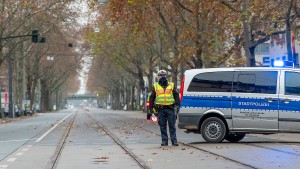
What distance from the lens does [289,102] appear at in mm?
16641

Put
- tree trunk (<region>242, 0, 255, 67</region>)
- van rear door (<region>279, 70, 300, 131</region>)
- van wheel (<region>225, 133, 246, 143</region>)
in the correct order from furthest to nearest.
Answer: tree trunk (<region>242, 0, 255, 67</region>) → van wheel (<region>225, 133, 246, 143</region>) → van rear door (<region>279, 70, 300, 131</region>)

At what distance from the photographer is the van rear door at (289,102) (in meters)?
16.5

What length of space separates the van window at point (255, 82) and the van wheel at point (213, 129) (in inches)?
39.9

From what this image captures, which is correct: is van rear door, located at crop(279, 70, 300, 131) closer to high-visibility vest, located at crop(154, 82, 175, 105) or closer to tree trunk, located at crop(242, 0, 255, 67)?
high-visibility vest, located at crop(154, 82, 175, 105)

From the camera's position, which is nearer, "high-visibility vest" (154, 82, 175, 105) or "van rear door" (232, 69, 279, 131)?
"high-visibility vest" (154, 82, 175, 105)

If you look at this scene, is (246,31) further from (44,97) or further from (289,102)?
(44,97)

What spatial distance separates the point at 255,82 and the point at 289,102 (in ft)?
3.49

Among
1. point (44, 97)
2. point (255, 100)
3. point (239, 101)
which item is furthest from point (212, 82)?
point (44, 97)

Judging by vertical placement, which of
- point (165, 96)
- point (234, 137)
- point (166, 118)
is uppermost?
point (165, 96)

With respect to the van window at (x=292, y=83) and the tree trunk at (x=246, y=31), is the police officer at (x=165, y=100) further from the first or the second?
the tree trunk at (x=246, y=31)

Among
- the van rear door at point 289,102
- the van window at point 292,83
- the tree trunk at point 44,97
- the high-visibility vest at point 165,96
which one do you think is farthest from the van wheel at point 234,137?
the tree trunk at point 44,97

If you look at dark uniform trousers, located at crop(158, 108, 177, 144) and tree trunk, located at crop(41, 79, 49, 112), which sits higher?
tree trunk, located at crop(41, 79, 49, 112)

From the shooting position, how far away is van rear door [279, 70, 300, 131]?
54.2ft

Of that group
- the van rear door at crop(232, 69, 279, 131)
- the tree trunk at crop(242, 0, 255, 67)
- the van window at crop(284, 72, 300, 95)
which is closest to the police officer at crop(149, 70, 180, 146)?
the van rear door at crop(232, 69, 279, 131)
